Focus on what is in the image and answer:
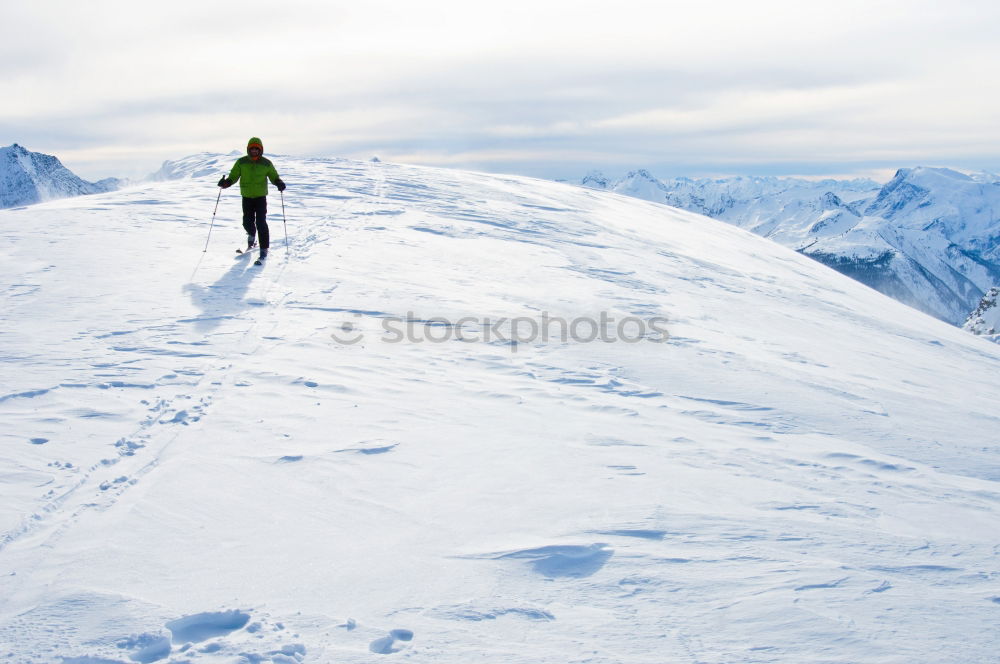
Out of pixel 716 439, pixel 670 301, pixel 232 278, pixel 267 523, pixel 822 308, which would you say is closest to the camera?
pixel 267 523

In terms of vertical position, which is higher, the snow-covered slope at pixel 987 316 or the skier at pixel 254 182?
the skier at pixel 254 182

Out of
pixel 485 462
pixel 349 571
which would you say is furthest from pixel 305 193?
pixel 349 571

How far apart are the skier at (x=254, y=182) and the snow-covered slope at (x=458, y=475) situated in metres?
0.62

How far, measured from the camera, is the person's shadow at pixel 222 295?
7.68 m

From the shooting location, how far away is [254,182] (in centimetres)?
1033

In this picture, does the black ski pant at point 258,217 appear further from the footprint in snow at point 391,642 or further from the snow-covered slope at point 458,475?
the footprint in snow at point 391,642

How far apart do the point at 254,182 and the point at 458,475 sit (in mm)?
7381

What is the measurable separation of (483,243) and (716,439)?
808 cm

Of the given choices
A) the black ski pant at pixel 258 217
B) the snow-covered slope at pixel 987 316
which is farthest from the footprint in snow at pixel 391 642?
the snow-covered slope at pixel 987 316

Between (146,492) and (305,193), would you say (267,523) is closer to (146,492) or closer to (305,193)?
(146,492)

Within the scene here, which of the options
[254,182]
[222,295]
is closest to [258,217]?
[254,182]

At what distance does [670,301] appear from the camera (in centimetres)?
1084

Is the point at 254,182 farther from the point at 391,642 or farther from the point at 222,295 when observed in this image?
the point at 391,642

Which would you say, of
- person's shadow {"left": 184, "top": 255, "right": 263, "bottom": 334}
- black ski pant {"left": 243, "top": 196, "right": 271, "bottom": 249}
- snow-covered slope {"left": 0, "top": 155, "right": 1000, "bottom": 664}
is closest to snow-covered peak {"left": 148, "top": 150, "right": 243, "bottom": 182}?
Answer: black ski pant {"left": 243, "top": 196, "right": 271, "bottom": 249}
